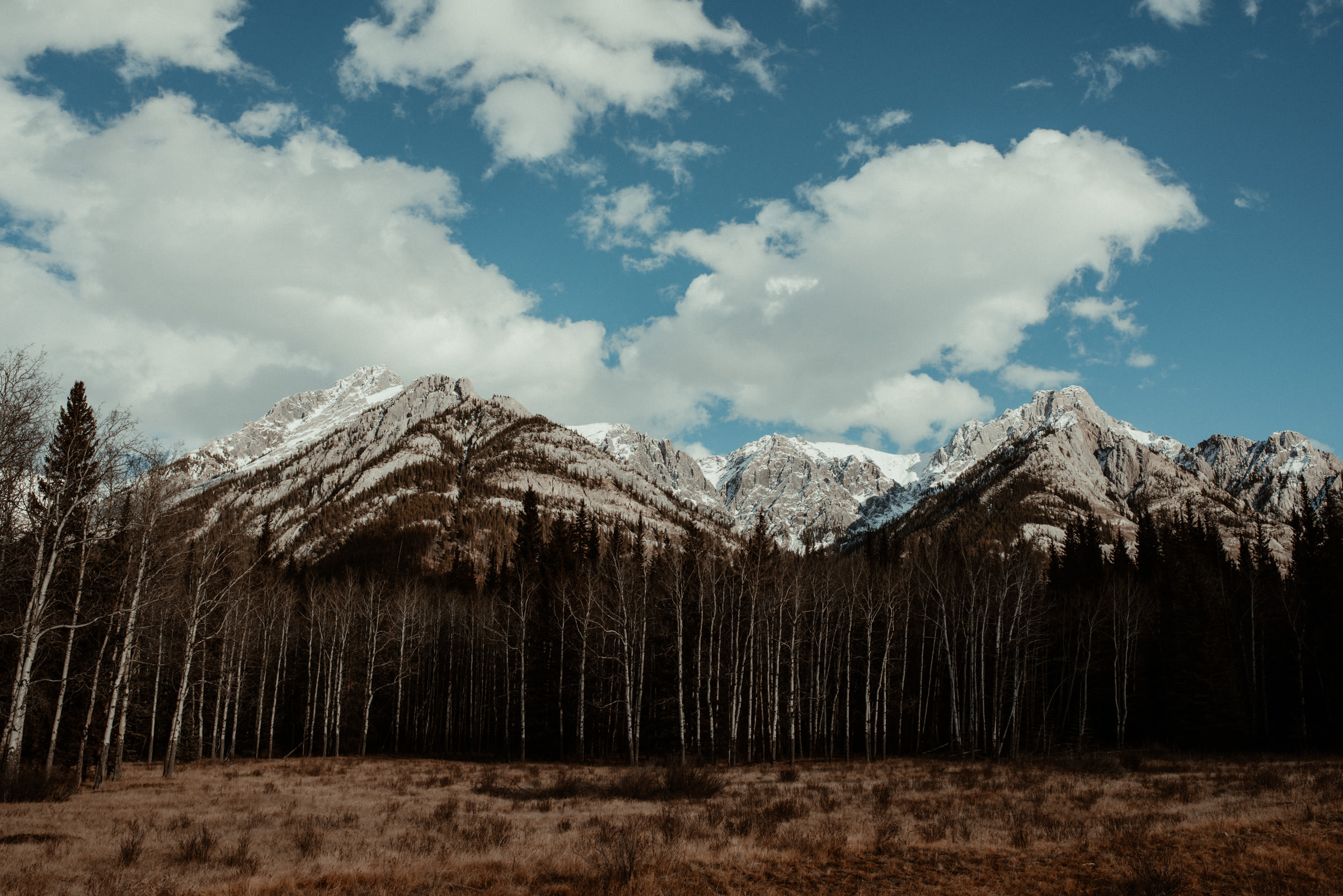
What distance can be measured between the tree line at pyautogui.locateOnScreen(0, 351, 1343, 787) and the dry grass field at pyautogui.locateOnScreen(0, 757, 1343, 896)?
9.25m

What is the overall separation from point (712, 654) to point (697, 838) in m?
28.0

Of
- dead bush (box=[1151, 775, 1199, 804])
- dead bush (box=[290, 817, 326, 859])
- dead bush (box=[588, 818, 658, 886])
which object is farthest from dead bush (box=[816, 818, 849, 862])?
dead bush (box=[1151, 775, 1199, 804])

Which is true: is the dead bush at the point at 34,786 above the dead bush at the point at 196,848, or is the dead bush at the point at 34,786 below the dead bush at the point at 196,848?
below

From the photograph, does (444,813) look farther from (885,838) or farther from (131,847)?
(885,838)

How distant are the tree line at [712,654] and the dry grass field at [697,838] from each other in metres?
9.25

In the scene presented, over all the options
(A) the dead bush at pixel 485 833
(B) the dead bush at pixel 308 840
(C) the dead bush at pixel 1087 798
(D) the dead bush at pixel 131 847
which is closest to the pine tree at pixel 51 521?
(D) the dead bush at pixel 131 847

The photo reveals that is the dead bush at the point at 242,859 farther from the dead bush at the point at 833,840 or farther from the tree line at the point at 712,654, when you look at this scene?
the tree line at the point at 712,654

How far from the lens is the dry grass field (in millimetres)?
11016

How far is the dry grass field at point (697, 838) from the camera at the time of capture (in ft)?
36.1

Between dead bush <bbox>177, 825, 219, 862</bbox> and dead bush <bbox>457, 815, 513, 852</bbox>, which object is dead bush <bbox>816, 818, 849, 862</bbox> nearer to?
dead bush <bbox>457, 815, 513, 852</bbox>

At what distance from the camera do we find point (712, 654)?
42000 mm

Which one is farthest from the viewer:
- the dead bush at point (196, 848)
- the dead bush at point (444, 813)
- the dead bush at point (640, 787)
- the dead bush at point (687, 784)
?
the dead bush at point (640, 787)

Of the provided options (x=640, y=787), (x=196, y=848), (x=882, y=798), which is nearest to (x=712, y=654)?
(x=640, y=787)

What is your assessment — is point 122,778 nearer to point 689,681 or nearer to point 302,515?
point 689,681
